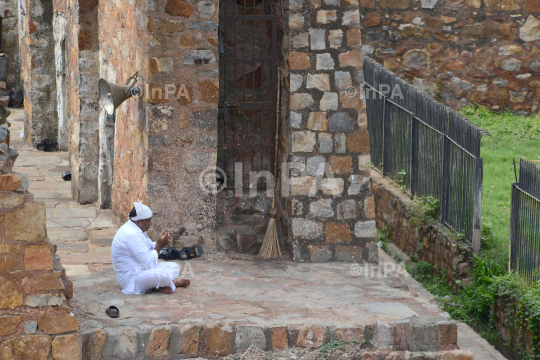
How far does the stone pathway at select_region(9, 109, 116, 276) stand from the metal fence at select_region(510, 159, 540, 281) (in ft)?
12.5

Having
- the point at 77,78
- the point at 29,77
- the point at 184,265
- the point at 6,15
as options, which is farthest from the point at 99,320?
the point at 6,15

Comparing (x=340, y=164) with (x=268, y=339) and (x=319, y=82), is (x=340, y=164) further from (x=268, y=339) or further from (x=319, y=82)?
(x=268, y=339)

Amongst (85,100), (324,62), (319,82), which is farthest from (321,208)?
(85,100)

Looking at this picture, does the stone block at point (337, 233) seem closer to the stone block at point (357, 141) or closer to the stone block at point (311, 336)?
the stone block at point (357, 141)

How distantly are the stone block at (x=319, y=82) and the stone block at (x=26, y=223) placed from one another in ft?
10.0

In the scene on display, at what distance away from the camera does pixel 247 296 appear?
648 cm

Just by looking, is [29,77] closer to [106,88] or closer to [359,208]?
[106,88]

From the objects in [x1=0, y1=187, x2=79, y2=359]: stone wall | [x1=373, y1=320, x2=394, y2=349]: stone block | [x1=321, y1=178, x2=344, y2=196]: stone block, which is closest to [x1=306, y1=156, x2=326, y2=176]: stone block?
[x1=321, y1=178, x2=344, y2=196]: stone block

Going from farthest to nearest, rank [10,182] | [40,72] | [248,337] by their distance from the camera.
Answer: [40,72], [248,337], [10,182]

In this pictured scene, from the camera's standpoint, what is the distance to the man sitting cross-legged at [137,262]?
6.37 m

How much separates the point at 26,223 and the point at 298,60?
3.16m

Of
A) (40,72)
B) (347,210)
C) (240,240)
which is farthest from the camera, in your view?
(40,72)

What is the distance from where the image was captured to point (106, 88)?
25.4 ft

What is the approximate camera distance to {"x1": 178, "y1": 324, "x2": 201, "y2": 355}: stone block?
5.73m
